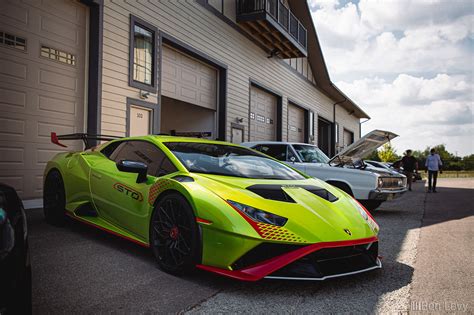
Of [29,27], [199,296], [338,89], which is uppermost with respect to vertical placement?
[338,89]

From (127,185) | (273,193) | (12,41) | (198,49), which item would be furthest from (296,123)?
(273,193)

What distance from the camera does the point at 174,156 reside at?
364 centimetres

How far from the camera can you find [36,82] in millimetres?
7062

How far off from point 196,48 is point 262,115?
19.2ft

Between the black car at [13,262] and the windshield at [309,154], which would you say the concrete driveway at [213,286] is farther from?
the windshield at [309,154]

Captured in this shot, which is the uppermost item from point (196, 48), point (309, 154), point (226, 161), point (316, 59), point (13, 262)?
point (316, 59)

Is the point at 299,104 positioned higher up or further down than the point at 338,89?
further down

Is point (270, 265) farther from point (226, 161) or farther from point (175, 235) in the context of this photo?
point (226, 161)

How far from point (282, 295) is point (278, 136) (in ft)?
49.9

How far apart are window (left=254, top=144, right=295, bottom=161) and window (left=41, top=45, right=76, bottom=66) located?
4174 mm

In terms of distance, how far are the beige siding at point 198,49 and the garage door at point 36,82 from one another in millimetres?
573

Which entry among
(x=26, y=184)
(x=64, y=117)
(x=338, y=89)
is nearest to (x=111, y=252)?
(x=26, y=184)

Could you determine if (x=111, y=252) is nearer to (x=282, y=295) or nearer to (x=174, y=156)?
(x=174, y=156)

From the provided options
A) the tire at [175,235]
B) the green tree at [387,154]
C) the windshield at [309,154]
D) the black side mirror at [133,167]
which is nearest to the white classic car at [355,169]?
the windshield at [309,154]
